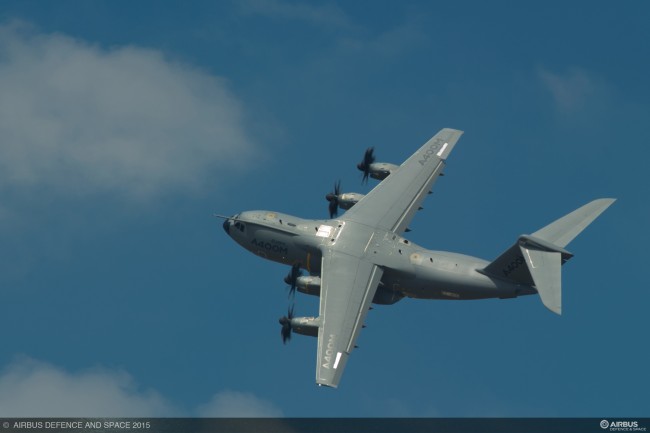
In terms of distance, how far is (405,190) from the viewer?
132000mm

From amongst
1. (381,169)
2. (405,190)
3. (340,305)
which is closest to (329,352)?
(340,305)

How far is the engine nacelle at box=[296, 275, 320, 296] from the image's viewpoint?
123m

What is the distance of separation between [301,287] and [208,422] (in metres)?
Result: 15.9

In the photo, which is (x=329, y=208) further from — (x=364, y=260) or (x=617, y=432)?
(x=617, y=432)

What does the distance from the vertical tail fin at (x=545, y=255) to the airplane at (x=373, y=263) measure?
7 cm

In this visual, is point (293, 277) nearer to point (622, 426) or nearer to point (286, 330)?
point (286, 330)

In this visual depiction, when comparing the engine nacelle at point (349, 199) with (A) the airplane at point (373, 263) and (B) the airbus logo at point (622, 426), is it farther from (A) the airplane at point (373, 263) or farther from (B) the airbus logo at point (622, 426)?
(B) the airbus logo at point (622, 426)

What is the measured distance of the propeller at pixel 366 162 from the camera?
137 m

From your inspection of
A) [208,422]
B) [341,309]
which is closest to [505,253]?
[341,309]

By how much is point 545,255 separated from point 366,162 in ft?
73.9

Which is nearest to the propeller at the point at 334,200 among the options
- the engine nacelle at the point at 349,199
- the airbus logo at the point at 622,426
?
the engine nacelle at the point at 349,199

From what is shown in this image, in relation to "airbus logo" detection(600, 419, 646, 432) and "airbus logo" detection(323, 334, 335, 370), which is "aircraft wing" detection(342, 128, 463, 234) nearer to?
"airbus logo" detection(323, 334, 335, 370)

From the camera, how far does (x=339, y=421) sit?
115188 millimetres

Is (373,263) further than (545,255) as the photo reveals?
Yes
